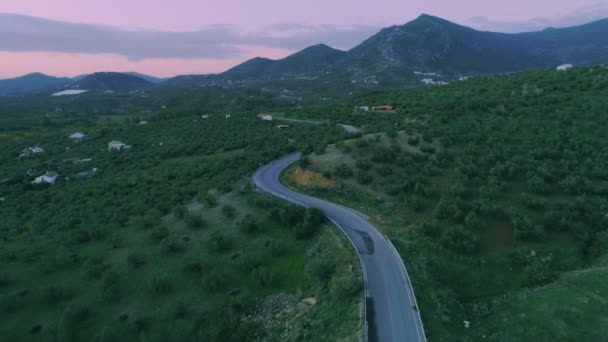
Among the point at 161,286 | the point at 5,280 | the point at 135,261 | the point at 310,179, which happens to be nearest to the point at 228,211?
the point at 135,261

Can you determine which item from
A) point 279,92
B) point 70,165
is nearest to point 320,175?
point 70,165

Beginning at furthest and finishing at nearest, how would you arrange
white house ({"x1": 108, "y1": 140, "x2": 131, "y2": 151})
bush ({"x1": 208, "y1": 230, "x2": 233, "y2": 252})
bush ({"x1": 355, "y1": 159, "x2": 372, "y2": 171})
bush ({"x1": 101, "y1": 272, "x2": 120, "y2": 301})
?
1. white house ({"x1": 108, "y1": 140, "x2": 131, "y2": 151})
2. bush ({"x1": 355, "y1": 159, "x2": 372, "y2": 171})
3. bush ({"x1": 208, "y1": 230, "x2": 233, "y2": 252})
4. bush ({"x1": 101, "y1": 272, "x2": 120, "y2": 301})

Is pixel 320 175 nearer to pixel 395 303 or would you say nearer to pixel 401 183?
pixel 401 183

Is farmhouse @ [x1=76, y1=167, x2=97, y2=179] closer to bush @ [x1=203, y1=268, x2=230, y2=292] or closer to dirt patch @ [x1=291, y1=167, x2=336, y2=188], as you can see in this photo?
dirt patch @ [x1=291, y1=167, x2=336, y2=188]

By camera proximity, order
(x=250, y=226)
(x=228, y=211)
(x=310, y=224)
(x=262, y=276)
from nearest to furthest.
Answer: (x=262, y=276) → (x=310, y=224) → (x=250, y=226) → (x=228, y=211)

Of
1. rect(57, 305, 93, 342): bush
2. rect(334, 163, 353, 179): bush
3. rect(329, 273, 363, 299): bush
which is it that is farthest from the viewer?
rect(334, 163, 353, 179): bush

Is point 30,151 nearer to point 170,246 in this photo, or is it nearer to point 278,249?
point 170,246

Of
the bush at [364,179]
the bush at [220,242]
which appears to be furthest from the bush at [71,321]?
the bush at [364,179]

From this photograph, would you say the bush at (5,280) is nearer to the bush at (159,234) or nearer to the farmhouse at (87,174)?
the bush at (159,234)

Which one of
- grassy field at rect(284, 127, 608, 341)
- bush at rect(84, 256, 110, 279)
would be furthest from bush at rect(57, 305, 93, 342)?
grassy field at rect(284, 127, 608, 341)

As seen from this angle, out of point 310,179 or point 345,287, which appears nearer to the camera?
point 345,287
